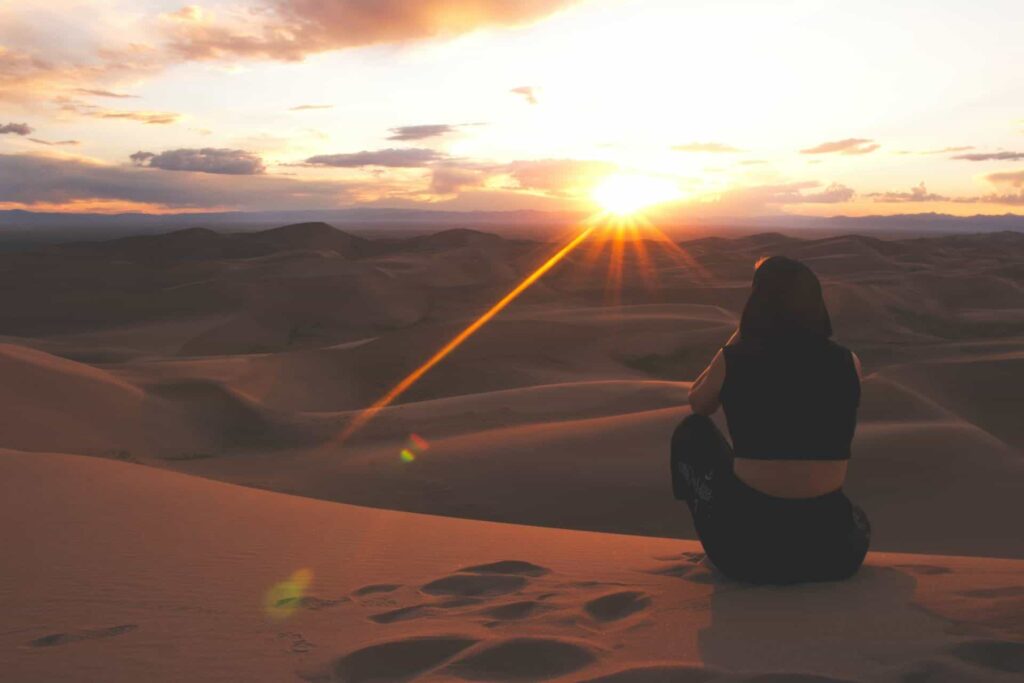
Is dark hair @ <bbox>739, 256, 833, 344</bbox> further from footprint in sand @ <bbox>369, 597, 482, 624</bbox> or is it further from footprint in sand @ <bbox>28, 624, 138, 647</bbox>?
footprint in sand @ <bbox>28, 624, 138, 647</bbox>

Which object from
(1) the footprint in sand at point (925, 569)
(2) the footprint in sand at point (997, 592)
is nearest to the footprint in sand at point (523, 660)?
(2) the footprint in sand at point (997, 592)

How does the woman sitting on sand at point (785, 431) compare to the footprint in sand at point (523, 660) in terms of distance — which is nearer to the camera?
the footprint in sand at point (523, 660)

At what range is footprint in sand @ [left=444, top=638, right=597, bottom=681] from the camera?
2.47 meters

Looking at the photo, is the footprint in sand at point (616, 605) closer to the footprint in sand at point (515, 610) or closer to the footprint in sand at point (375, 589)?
the footprint in sand at point (515, 610)

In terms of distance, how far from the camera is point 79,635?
9.16ft

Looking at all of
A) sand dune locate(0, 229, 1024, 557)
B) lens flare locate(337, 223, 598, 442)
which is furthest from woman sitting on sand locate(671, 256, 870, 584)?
lens flare locate(337, 223, 598, 442)

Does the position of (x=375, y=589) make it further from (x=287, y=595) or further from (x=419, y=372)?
(x=419, y=372)

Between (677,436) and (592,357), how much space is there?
16977 millimetres

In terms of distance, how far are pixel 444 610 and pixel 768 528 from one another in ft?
4.30

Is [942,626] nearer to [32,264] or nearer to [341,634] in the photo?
[341,634]

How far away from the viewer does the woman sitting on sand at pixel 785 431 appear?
297 cm

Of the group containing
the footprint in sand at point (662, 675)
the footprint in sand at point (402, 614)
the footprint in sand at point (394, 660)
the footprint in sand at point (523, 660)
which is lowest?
the footprint in sand at point (402, 614)

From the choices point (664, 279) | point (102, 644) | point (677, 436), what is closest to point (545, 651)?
point (677, 436)

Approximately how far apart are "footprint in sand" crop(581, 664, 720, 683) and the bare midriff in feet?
2.92
